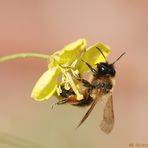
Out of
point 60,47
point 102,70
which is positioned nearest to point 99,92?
point 102,70

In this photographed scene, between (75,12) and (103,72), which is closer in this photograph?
(103,72)

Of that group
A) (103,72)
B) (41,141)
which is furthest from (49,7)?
(103,72)

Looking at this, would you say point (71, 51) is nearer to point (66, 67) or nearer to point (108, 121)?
point (66, 67)

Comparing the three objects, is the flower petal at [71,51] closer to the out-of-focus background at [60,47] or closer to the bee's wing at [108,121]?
the bee's wing at [108,121]

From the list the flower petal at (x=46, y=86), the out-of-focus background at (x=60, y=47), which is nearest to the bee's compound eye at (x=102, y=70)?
the flower petal at (x=46, y=86)

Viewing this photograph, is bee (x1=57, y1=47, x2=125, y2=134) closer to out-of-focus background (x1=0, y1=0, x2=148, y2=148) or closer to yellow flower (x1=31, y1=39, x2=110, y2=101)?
yellow flower (x1=31, y1=39, x2=110, y2=101)

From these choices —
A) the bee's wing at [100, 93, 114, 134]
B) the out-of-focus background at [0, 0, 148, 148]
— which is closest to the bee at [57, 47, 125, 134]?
the bee's wing at [100, 93, 114, 134]

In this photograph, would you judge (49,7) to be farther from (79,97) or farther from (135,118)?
(79,97)
